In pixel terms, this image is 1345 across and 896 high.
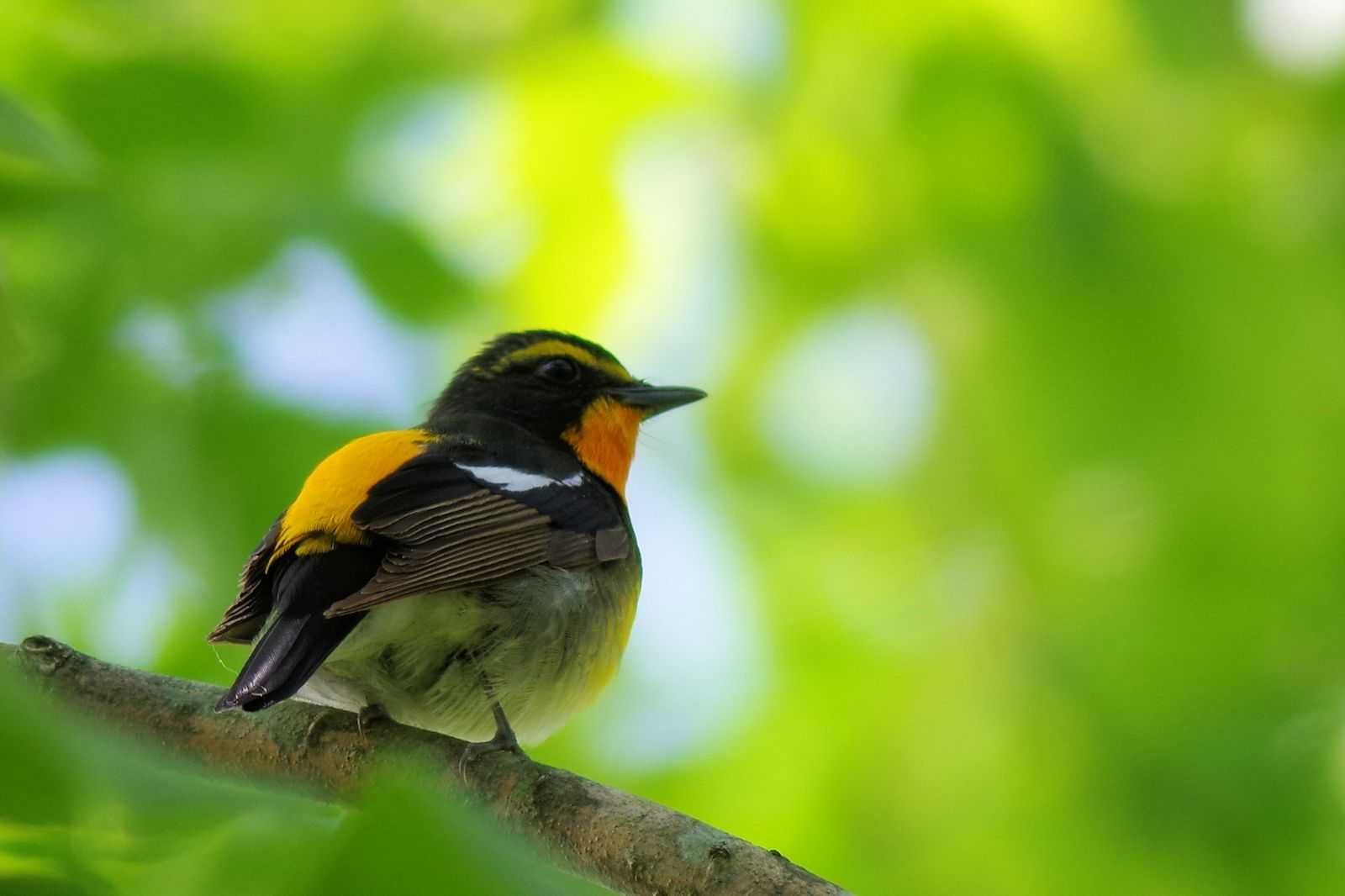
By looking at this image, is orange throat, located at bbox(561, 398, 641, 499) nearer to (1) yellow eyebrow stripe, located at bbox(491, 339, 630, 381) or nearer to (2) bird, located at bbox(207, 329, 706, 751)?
Answer: (1) yellow eyebrow stripe, located at bbox(491, 339, 630, 381)

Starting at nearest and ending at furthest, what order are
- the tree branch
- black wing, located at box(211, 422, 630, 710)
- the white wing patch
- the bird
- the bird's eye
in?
the tree branch < black wing, located at box(211, 422, 630, 710) < the bird < the white wing patch < the bird's eye

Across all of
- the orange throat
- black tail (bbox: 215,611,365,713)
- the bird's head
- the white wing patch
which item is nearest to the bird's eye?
the bird's head

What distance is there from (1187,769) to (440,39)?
3.63 metres

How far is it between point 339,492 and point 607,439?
1607mm

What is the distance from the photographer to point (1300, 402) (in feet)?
12.8

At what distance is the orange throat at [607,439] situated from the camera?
16.7ft

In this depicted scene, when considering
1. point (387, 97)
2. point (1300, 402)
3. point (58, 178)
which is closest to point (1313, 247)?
point (1300, 402)

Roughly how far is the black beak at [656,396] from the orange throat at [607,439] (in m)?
0.04

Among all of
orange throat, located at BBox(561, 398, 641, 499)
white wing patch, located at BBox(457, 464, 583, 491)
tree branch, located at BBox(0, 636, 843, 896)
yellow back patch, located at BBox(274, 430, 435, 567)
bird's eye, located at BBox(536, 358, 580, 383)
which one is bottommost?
tree branch, located at BBox(0, 636, 843, 896)

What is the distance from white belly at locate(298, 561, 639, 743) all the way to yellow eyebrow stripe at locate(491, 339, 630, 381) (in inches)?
49.0

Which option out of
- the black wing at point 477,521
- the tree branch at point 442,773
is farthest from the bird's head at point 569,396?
the tree branch at point 442,773

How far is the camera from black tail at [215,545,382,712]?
292cm

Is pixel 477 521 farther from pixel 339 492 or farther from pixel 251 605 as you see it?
pixel 251 605

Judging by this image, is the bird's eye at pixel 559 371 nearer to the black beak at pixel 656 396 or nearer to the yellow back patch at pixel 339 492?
the black beak at pixel 656 396
